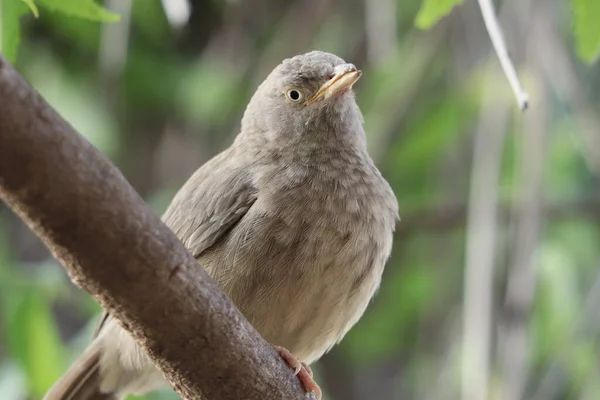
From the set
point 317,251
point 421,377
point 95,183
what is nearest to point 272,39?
point 421,377

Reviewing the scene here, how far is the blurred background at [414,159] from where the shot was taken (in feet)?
11.0

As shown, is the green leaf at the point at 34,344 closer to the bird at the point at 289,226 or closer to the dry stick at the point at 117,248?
the bird at the point at 289,226

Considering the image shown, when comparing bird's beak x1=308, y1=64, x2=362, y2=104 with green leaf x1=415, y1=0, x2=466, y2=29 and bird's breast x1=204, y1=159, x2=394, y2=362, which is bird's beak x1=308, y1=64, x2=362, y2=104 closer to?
bird's breast x1=204, y1=159, x2=394, y2=362

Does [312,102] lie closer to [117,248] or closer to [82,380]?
[82,380]

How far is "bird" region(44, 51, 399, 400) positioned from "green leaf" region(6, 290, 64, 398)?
114 mm

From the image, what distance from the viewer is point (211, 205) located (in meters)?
2.66

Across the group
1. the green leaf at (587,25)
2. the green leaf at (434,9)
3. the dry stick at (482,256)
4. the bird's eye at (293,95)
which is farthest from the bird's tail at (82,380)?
the green leaf at (587,25)

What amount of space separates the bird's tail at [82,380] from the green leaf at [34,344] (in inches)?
3.9

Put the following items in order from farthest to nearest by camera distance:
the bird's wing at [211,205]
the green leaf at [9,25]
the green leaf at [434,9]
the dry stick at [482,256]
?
the dry stick at [482,256]
the bird's wing at [211,205]
the green leaf at [434,9]
the green leaf at [9,25]

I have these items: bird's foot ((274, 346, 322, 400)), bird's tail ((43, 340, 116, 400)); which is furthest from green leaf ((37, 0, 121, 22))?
bird's tail ((43, 340, 116, 400))

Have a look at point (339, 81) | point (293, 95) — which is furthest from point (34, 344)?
point (339, 81)

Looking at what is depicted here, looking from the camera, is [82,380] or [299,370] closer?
[299,370]

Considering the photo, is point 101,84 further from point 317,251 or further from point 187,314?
point 187,314

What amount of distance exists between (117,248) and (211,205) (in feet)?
3.85
